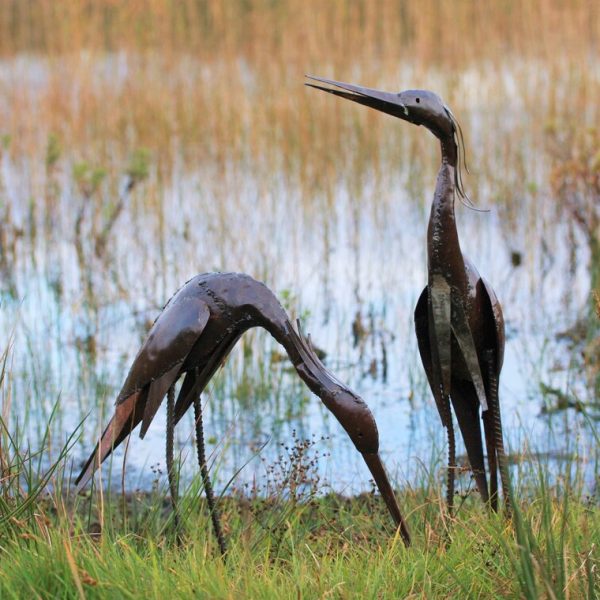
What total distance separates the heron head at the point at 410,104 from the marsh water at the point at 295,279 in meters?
1.14

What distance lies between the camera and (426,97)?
102 inches

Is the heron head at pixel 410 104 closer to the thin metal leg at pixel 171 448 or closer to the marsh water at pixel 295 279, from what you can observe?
the thin metal leg at pixel 171 448

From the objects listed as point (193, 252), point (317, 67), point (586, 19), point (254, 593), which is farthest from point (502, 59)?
point (254, 593)

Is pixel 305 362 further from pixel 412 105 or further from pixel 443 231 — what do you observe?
pixel 412 105

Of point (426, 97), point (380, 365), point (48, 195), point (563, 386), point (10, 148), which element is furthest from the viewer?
point (10, 148)

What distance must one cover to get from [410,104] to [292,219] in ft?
12.9

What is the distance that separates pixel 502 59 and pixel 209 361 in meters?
5.78

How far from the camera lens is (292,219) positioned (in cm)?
650

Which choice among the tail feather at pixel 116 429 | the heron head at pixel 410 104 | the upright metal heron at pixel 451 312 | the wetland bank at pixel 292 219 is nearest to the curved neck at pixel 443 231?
the upright metal heron at pixel 451 312

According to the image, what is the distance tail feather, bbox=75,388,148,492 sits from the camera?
8.50 feet

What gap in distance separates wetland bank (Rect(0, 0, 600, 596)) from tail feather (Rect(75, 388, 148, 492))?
140 millimetres

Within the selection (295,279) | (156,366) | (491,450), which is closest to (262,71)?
(295,279)

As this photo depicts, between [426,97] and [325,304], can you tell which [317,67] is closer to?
[325,304]

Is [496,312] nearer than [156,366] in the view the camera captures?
No
